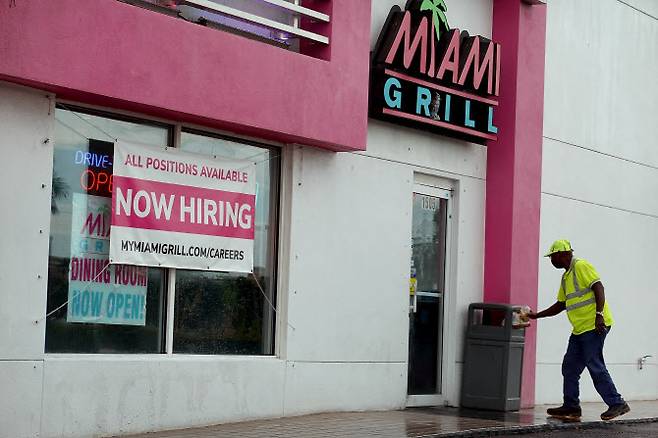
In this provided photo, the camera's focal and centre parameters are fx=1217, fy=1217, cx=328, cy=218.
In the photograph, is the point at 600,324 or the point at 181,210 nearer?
the point at 181,210

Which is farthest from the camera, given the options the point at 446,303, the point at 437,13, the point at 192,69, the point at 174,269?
the point at 446,303

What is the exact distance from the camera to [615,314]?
18.8m

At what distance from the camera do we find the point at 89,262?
433 inches

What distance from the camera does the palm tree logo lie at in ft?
48.8

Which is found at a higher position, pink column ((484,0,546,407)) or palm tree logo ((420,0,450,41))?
palm tree logo ((420,0,450,41))

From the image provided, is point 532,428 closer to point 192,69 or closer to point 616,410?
point 616,410

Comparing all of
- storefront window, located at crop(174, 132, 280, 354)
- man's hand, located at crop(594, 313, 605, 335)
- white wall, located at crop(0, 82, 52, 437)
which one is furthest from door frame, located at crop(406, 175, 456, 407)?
white wall, located at crop(0, 82, 52, 437)

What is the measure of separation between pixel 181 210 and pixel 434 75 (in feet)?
14.2

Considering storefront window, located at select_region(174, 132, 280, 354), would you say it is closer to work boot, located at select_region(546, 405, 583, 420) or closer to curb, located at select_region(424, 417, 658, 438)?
curb, located at select_region(424, 417, 658, 438)

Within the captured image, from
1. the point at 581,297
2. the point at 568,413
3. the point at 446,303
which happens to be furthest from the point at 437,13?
the point at 568,413

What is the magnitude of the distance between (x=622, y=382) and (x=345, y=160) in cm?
756

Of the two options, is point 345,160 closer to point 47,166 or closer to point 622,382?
point 47,166

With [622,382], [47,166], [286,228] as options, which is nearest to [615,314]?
[622,382]

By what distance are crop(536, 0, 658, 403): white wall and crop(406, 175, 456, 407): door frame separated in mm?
1925
